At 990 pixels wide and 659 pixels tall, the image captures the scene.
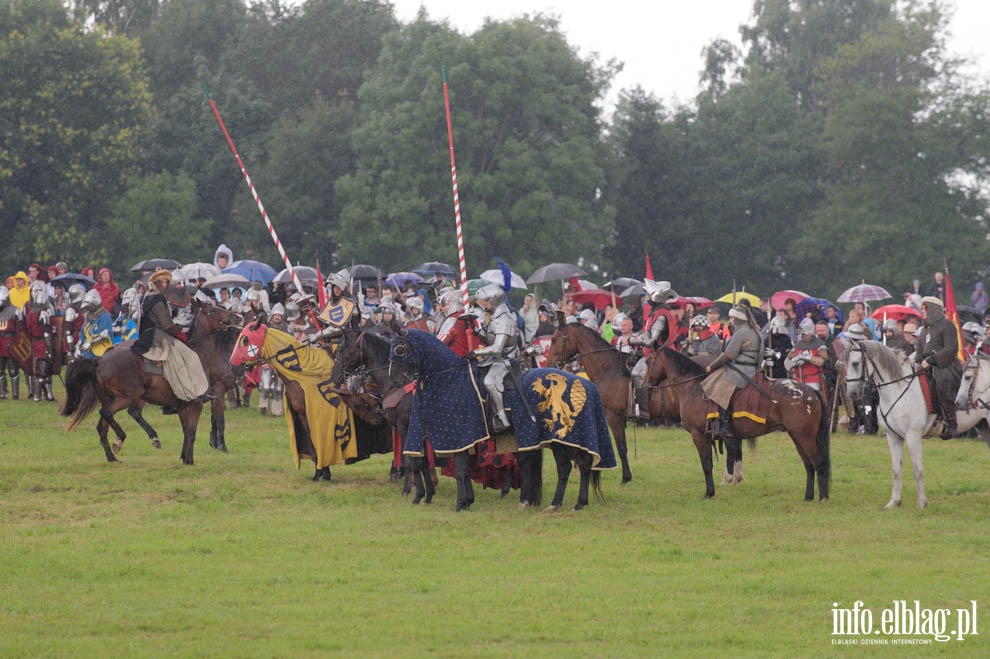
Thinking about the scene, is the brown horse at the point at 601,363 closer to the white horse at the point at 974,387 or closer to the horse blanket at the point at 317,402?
the horse blanket at the point at 317,402

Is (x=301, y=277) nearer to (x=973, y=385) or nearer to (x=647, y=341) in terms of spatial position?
(x=647, y=341)

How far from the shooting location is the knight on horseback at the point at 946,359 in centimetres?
1623

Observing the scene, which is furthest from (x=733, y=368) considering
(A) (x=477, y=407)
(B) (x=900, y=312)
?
(B) (x=900, y=312)

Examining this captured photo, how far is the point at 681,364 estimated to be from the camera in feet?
57.1

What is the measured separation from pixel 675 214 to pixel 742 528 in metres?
44.1

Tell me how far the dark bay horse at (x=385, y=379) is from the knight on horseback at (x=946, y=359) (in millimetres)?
5839

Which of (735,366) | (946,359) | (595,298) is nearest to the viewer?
(946,359)

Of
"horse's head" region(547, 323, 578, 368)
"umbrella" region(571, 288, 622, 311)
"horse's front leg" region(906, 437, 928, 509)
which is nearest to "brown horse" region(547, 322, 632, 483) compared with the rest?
"horse's head" region(547, 323, 578, 368)

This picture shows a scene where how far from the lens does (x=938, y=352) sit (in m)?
16.1

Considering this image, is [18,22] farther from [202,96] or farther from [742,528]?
[742,528]

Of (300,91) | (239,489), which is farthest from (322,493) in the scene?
(300,91)

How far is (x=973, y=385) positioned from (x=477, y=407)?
576cm

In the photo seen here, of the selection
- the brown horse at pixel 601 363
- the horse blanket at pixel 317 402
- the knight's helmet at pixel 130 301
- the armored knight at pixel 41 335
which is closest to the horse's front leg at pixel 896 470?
the brown horse at pixel 601 363

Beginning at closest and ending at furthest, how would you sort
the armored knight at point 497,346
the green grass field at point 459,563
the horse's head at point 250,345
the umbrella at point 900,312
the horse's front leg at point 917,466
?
the green grass field at point 459,563, the armored knight at point 497,346, the horse's front leg at point 917,466, the horse's head at point 250,345, the umbrella at point 900,312
